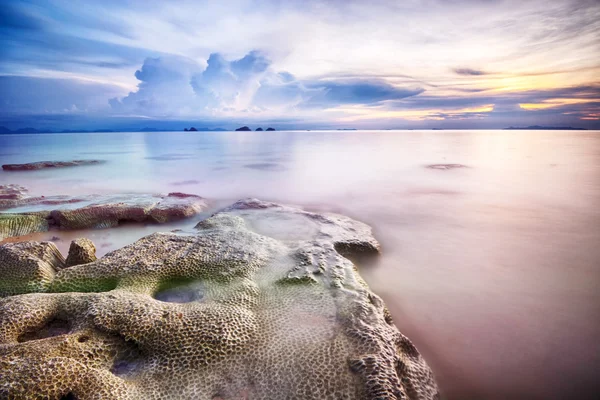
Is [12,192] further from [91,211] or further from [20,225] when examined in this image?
[91,211]

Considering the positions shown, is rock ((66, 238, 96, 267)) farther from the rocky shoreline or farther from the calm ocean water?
the rocky shoreline

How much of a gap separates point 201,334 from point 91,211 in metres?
7.04

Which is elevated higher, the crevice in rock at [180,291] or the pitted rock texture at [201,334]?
the pitted rock texture at [201,334]

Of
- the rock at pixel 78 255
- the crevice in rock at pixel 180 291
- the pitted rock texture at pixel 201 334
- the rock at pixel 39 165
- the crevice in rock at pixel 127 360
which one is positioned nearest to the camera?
the pitted rock texture at pixel 201 334

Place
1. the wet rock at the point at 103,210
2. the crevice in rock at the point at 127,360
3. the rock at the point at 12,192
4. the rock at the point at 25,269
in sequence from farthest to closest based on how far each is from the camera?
the rock at the point at 12,192 → the wet rock at the point at 103,210 → the rock at the point at 25,269 → the crevice in rock at the point at 127,360

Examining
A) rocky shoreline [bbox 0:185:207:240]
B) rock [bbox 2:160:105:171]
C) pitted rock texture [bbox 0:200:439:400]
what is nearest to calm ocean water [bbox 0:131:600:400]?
rocky shoreline [bbox 0:185:207:240]

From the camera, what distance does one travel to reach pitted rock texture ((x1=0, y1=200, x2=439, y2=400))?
248 cm

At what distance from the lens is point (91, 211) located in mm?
8148

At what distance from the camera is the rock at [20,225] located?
727 cm

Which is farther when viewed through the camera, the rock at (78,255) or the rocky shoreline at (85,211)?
the rocky shoreline at (85,211)

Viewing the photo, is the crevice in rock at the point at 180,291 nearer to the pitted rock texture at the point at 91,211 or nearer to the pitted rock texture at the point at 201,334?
the pitted rock texture at the point at 201,334

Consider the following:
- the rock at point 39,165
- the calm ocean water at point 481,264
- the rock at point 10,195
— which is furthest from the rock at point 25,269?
the rock at point 39,165

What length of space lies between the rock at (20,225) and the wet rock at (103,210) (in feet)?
0.22

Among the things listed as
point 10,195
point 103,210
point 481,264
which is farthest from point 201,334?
point 10,195
